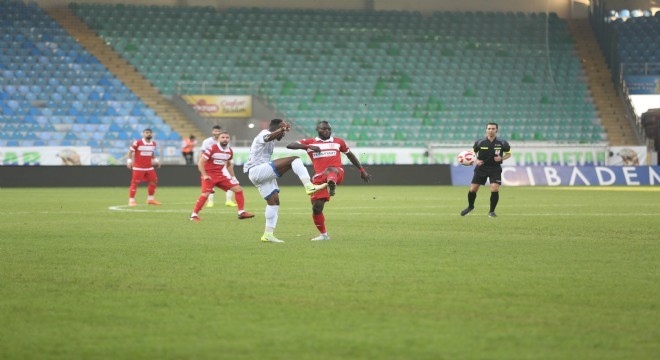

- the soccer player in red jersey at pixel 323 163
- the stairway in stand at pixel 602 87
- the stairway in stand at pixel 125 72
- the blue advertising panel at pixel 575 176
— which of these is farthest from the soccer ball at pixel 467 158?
the stairway in stand at pixel 602 87

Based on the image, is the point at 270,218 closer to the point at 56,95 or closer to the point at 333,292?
the point at 333,292

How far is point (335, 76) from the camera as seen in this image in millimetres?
51219

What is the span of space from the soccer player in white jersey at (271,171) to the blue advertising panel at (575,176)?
27129 mm

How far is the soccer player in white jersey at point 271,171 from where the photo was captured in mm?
14125

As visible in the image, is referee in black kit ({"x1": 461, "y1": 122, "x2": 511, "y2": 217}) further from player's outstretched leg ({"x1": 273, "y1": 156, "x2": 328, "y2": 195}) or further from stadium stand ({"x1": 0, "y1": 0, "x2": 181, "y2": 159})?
stadium stand ({"x1": 0, "y1": 0, "x2": 181, "y2": 159})

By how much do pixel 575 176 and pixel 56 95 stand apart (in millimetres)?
23354

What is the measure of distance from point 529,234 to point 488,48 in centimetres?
3989

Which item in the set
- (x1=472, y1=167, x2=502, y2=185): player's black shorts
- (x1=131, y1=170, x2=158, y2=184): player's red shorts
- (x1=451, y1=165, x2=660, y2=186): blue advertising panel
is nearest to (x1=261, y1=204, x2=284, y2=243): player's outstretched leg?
(x1=472, y1=167, x2=502, y2=185): player's black shorts

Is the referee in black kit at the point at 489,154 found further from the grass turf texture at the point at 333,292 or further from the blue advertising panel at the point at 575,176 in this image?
the blue advertising panel at the point at 575,176

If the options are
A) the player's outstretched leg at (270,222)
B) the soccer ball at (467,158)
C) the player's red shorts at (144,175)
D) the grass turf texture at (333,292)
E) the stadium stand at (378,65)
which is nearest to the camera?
the grass turf texture at (333,292)

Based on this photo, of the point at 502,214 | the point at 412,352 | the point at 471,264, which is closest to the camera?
the point at 412,352

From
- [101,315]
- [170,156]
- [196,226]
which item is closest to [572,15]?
[170,156]

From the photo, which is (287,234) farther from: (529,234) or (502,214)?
(502,214)

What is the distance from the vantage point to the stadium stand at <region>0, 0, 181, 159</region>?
43688 mm
